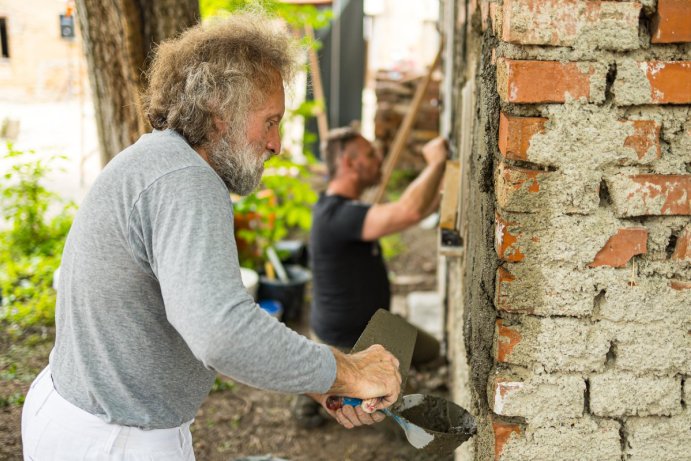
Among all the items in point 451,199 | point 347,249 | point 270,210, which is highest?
point 451,199

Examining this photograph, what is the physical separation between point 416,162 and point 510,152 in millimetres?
7717

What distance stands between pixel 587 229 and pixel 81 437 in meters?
1.41

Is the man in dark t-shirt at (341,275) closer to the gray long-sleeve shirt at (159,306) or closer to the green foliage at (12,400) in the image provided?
the green foliage at (12,400)

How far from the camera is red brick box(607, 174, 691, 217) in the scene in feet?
5.52

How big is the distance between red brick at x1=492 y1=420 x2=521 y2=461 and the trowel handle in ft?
1.44

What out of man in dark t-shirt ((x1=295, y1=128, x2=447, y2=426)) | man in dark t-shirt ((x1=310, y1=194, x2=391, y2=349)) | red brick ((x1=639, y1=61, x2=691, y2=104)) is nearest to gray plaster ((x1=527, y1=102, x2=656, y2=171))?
red brick ((x1=639, y1=61, x2=691, y2=104))

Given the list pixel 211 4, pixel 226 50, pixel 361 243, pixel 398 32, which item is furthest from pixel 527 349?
pixel 398 32

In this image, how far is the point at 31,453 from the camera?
1.83 metres

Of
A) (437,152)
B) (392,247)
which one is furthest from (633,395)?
(392,247)

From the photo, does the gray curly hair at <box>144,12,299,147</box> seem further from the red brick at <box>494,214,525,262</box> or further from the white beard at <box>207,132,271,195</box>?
the red brick at <box>494,214,525,262</box>

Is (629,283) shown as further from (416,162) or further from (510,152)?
(416,162)

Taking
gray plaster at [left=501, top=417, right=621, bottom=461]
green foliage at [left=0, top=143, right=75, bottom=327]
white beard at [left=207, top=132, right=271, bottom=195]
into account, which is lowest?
green foliage at [left=0, top=143, right=75, bottom=327]

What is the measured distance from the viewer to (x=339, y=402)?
178 cm

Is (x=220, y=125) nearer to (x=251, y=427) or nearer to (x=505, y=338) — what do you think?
(x=505, y=338)
